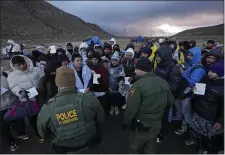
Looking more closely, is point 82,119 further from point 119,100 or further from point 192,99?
point 119,100

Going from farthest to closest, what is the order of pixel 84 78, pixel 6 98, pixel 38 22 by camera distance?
1. pixel 38 22
2. pixel 84 78
3. pixel 6 98

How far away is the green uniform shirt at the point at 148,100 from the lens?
286 cm

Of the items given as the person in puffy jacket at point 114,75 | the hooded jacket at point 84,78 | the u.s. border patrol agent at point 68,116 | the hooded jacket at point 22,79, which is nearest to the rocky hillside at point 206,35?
the person in puffy jacket at point 114,75

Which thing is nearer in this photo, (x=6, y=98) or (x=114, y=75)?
(x=6, y=98)

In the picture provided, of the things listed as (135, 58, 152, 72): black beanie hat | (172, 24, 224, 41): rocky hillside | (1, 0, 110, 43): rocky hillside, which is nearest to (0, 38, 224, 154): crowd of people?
(135, 58, 152, 72): black beanie hat

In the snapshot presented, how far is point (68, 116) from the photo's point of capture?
97.0 inches

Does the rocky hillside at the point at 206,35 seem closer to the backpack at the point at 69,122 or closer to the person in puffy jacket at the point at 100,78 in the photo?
the person in puffy jacket at the point at 100,78

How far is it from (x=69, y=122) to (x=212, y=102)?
225 cm

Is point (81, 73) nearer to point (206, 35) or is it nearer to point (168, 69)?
point (168, 69)

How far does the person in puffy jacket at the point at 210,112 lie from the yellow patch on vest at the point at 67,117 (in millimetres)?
2164

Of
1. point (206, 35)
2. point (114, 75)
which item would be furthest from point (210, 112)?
point (206, 35)

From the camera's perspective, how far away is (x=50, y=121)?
2.53 meters

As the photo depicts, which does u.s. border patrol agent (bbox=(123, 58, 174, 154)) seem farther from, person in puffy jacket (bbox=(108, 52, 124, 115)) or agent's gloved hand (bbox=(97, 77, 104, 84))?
person in puffy jacket (bbox=(108, 52, 124, 115))

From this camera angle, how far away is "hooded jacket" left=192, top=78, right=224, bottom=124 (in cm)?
326
